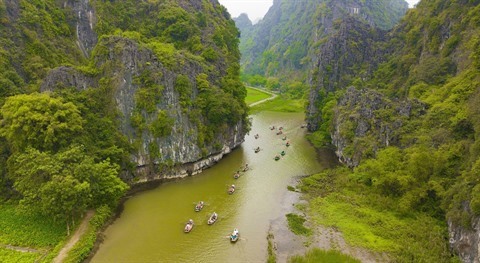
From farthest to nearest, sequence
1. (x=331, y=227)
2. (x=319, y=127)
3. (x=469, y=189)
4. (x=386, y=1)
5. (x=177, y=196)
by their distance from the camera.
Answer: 1. (x=386, y=1)
2. (x=319, y=127)
3. (x=177, y=196)
4. (x=331, y=227)
5. (x=469, y=189)

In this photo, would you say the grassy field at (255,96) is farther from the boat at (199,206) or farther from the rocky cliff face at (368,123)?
the boat at (199,206)

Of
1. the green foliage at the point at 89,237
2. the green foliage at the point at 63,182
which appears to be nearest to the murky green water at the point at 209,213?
the green foliage at the point at 89,237

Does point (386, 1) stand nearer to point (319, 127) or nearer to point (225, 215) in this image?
point (319, 127)

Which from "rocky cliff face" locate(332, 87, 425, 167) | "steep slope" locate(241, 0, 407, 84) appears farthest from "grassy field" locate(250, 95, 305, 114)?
"rocky cliff face" locate(332, 87, 425, 167)

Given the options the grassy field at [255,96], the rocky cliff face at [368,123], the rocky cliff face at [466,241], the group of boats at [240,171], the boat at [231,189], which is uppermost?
the rocky cliff face at [368,123]

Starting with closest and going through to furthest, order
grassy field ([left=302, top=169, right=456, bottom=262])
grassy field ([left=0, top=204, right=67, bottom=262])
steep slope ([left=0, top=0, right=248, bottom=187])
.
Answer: grassy field ([left=302, top=169, right=456, bottom=262]) → grassy field ([left=0, top=204, right=67, bottom=262]) → steep slope ([left=0, top=0, right=248, bottom=187])

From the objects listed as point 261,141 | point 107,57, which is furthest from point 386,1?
point 107,57

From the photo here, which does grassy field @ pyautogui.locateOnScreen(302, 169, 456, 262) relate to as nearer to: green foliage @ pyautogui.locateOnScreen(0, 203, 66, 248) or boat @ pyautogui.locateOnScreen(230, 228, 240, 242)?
boat @ pyautogui.locateOnScreen(230, 228, 240, 242)
